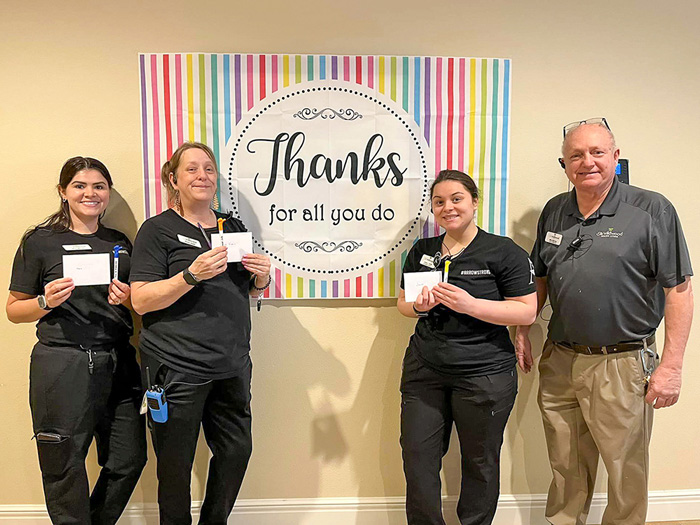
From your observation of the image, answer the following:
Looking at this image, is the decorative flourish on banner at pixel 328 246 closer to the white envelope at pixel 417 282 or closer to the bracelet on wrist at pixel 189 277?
the white envelope at pixel 417 282

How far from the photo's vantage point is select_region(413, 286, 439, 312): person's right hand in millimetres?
1815

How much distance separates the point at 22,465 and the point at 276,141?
6.04 ft

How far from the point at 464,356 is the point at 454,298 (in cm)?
23

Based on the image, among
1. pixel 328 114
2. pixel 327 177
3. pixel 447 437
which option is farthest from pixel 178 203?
pixel 447 437

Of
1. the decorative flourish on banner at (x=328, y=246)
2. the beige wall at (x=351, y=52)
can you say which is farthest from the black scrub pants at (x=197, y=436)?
the decorative flourish on banner at (x=328, y=246)

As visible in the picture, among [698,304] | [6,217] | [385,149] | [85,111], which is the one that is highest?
[85,111]

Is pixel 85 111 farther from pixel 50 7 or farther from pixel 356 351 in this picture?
pixel 356 351

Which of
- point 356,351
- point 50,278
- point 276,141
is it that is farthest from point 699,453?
point 50,278

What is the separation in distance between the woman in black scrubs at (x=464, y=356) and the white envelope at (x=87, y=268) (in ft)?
3.66

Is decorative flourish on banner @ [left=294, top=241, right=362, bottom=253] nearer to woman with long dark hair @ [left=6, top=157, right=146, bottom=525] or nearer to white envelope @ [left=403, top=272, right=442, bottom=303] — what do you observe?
white envelope @ [left=403, top=272, right=442, bottom=303]

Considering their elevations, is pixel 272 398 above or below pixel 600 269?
below

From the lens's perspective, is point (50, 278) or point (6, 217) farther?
point (6, 217)

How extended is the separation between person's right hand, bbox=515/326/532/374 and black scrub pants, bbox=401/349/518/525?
0.25 meters

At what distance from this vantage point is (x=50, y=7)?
207 cm
